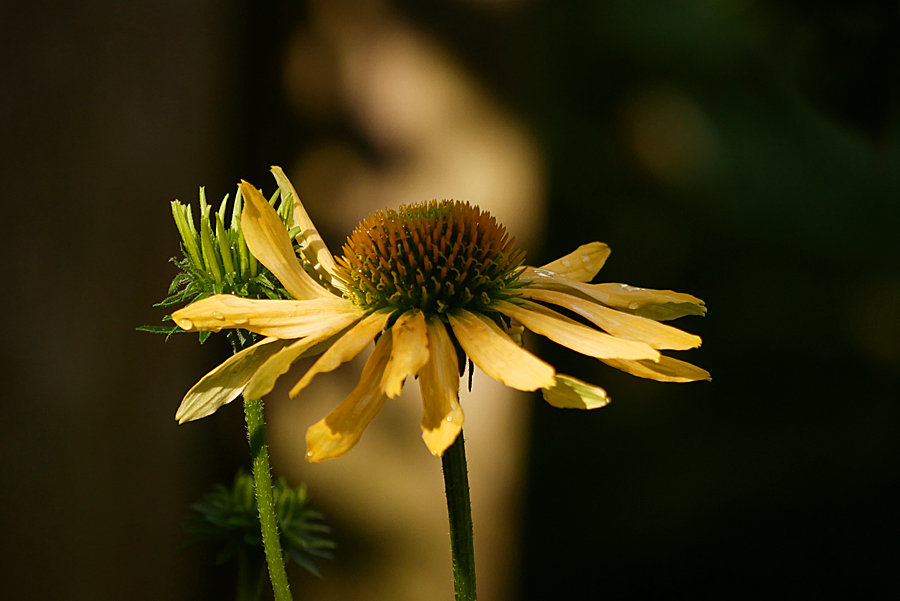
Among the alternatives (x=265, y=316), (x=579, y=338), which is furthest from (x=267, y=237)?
(x=579, y=338)

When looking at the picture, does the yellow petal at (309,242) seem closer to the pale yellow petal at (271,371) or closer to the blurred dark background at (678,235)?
the pale yellow petal at (271,371)

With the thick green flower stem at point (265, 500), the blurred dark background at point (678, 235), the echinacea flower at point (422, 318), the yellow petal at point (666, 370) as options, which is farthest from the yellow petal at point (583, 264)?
the blurred dark background at point (678, 235)

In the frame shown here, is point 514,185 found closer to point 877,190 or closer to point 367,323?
point 877,190

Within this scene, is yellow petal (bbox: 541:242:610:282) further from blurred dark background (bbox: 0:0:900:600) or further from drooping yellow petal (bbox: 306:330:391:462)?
blurred dark background (bbox: 0:0:900:600)

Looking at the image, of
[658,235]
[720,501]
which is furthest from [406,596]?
[658,235]

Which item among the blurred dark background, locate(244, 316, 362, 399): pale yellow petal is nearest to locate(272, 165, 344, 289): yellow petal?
locate(244, 316, 362, 399): pale yellow petal

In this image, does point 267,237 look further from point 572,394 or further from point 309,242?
point 572,394

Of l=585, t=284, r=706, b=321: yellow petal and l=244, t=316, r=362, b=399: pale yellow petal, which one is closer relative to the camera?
l=244, t=316, r=362, b=399: pale yellow petal
